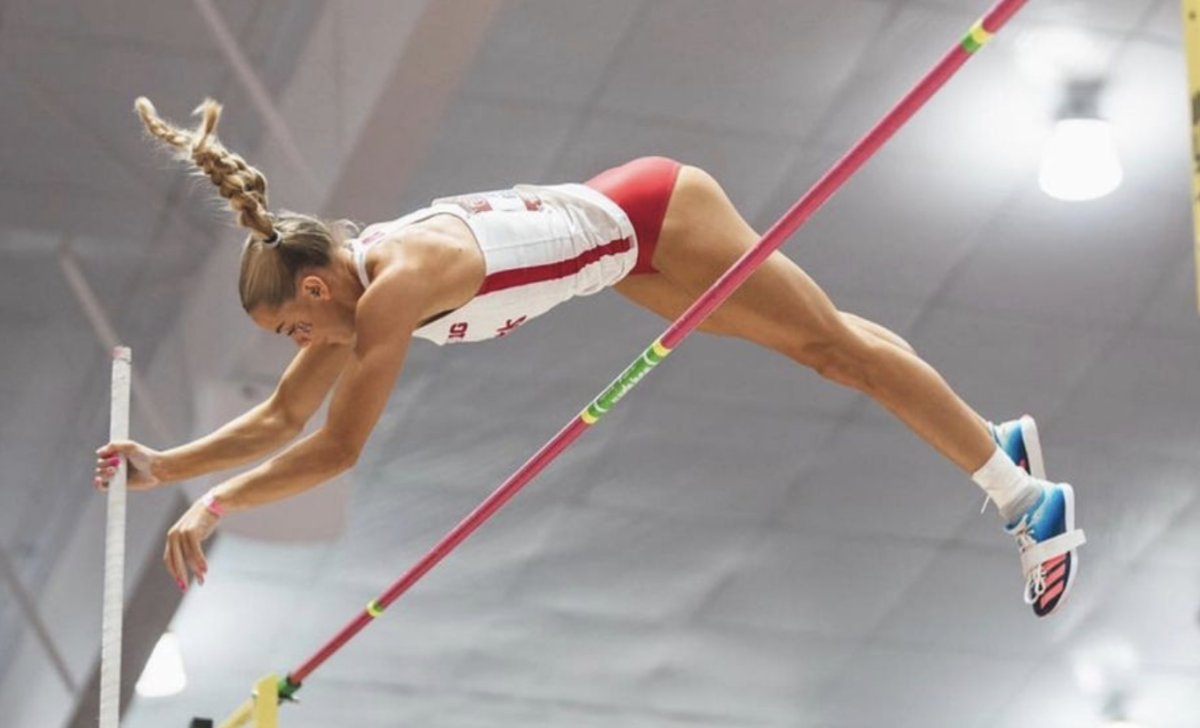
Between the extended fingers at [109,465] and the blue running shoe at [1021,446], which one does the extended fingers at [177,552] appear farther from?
the blue running shoe at [1021,446]

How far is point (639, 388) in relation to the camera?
28.3 feet

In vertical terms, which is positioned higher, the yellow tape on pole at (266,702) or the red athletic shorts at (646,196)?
the red athletic shorts at (646,196)

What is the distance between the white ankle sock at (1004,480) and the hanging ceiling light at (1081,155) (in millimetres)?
2529

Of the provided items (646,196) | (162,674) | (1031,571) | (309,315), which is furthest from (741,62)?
(162,674)

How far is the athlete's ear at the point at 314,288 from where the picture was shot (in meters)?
4.40

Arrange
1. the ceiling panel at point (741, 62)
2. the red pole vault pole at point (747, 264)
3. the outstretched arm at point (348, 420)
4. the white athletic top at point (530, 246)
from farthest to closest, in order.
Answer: the ceiling panel at point (741, 62)
the white athletic top at point (530, 246)
the outstretched arm at point (348, 420)
the red pole vault pole at point (747, 264)

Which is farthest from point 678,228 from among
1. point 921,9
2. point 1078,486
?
point 1078,486

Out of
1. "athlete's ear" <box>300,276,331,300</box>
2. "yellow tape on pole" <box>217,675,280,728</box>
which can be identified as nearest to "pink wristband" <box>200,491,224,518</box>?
"athlete's ear" <box>300,276,331,300</box>

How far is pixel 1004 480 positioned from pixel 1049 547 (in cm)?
15

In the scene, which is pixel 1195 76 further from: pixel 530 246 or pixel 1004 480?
pixel 1004 480

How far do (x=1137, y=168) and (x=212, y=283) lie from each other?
2.95 m

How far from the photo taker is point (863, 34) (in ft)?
22.9

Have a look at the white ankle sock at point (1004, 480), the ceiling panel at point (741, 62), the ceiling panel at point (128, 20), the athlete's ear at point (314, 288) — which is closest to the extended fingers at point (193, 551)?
the athlete's ear at point (314, 288)

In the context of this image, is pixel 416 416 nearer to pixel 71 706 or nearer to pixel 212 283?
pixel 212 283
